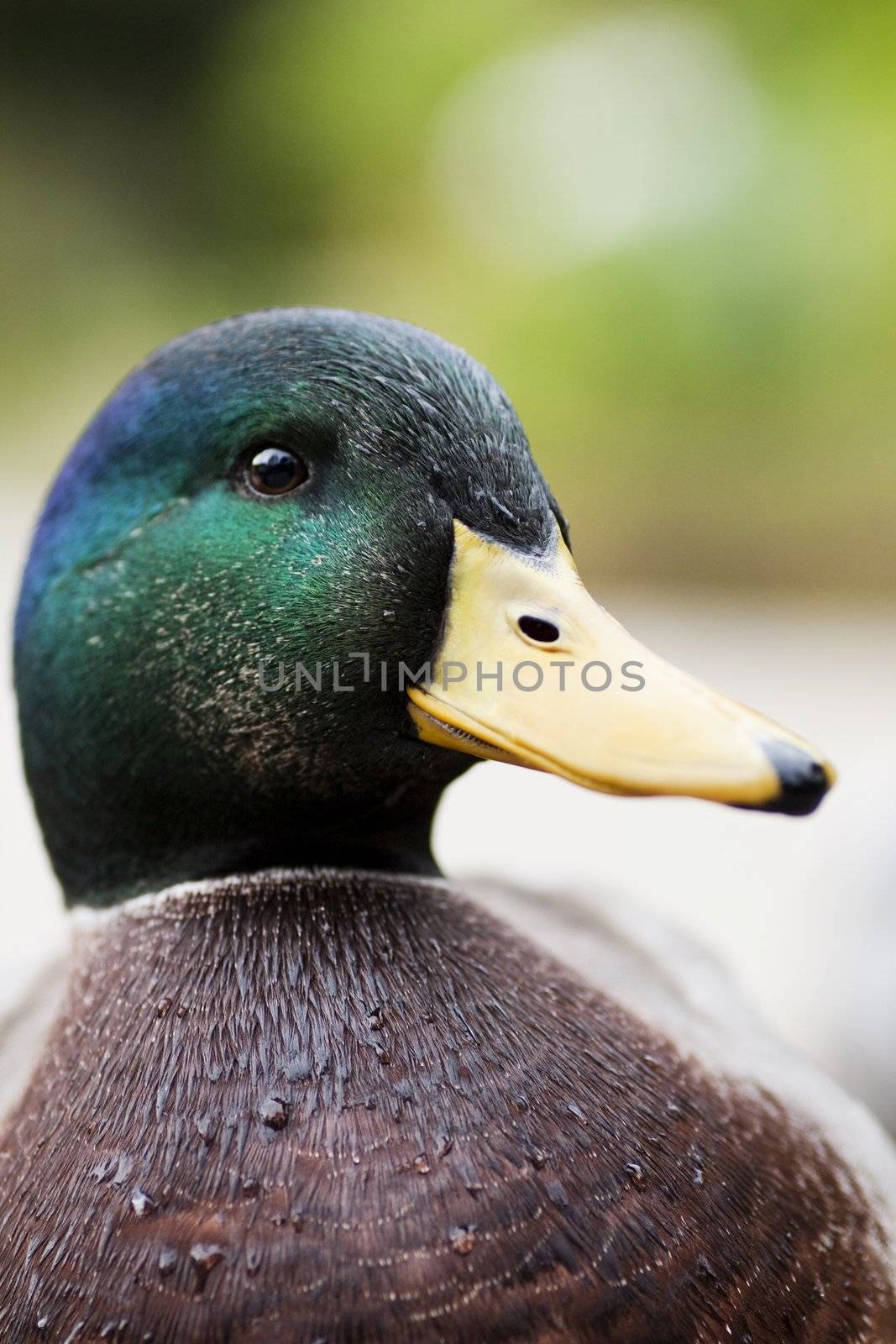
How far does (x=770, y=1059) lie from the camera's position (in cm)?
118

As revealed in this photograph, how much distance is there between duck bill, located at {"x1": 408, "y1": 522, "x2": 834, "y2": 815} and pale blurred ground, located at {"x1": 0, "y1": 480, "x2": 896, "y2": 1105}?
706 mm

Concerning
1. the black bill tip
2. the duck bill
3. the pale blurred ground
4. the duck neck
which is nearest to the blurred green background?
the pale blurred ground

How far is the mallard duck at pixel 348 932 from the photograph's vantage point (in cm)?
79

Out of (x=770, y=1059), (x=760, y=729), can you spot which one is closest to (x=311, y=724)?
(x=760, y=729)

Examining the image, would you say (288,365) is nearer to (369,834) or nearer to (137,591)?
(137,591)

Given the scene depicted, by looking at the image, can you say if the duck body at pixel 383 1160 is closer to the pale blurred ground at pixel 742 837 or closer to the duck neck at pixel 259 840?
the duck neck at pixel 259 840

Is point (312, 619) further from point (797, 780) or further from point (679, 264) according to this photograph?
point (679, 264)

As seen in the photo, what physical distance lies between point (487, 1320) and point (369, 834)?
36 centimetres

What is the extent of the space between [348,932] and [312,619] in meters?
0.24

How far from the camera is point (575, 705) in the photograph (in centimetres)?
83

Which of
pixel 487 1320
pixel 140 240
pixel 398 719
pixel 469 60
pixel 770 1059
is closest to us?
pixel 487 1320

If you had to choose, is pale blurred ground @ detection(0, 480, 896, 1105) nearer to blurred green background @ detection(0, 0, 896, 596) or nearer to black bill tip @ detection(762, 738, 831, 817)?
blurred green background @ detection(0, 0, 896, 596)

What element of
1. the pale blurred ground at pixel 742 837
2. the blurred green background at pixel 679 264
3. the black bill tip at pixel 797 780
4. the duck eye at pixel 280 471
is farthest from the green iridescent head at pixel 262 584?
the blurred green background at pixel 679 264

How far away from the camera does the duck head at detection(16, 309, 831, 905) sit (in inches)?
33.8
